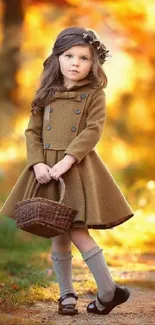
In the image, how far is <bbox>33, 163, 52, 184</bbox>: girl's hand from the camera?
3.48 m

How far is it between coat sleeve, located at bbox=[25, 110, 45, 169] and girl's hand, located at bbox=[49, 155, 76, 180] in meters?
0.13

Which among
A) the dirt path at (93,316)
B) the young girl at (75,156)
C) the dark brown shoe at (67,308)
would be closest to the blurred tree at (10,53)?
the dirt path at (93,316)

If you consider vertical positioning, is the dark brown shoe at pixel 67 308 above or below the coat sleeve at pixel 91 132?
below

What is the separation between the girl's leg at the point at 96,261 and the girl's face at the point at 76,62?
741 mm

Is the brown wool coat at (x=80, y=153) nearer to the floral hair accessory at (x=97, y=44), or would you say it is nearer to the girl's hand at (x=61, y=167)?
the girl's hand at (x=61, y=167)

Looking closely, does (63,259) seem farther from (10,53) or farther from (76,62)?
(10,53)

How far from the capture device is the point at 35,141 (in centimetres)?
365

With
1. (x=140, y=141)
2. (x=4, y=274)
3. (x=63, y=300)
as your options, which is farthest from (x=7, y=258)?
(x=140, y=141)

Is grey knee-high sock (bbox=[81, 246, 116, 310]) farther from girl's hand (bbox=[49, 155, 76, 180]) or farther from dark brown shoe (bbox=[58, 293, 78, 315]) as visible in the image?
girl's hand (bbox=[49, 155, 76, 180])

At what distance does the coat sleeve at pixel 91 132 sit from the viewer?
3.47 m


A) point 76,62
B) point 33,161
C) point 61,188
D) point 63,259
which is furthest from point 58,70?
point 63,259

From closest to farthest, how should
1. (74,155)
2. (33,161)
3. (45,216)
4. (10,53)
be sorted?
1. (45,216)
2. (74,155)
3. (33,161)
4. (10,53)

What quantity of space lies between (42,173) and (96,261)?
0.49 meters

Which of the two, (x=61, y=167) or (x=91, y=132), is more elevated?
(x=91, y=132)
